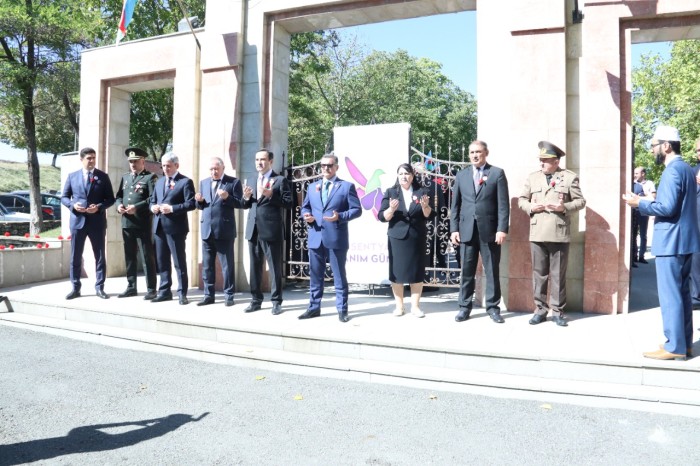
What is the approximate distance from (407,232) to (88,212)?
4.74 meters

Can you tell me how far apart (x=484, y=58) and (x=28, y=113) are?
19.1m

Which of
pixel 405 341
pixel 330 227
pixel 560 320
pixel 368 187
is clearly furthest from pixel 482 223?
pixel 368 187

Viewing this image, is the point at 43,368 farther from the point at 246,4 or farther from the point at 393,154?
the point at 246,4

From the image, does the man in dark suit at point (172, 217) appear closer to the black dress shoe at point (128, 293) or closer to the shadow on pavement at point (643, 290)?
the black dress shoe at point (128, 293)

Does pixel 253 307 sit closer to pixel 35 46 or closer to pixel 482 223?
pixel 482 223

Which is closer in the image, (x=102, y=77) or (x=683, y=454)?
(x=683, y=454)

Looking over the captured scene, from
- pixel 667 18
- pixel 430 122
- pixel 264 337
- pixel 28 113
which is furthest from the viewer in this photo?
pixel 430 122

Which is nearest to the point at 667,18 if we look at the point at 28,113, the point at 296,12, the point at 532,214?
the point at 532,214

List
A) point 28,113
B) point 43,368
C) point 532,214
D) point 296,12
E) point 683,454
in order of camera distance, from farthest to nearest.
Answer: point 28,113 < point 296,12 < point 532,214 < point 43,368 < point 683,454

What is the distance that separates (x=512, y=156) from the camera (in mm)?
7062

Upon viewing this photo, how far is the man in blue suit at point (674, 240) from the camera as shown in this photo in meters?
4.71

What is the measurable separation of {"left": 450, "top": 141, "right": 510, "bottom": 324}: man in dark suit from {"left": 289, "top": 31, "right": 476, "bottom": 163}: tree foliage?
20.4 m

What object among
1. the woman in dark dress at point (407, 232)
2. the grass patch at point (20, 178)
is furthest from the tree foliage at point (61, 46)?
the grass patch at point (20, 178)

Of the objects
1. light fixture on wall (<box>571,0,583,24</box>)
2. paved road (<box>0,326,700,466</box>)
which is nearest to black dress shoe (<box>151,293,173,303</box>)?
paved road (<box>0,326,700,466</box>)
